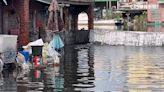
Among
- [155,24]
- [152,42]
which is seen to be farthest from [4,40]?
[155,24]

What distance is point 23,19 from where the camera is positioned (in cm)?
3023

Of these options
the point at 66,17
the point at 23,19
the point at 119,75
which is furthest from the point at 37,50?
the point at 66,17

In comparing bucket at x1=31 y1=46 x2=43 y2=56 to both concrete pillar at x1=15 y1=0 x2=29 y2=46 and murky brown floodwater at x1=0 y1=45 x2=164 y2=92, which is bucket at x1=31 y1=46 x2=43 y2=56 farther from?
concrete pillar at x1=15 y1=0 x2=29 y2=46

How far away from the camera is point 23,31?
3034cm

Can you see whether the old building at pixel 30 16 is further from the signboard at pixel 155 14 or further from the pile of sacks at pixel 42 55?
the signboard at pixel 155 14

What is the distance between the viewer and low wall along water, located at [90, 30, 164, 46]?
139ft

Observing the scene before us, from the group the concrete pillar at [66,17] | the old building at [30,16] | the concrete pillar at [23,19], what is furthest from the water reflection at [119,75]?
the concrete pillar at [66,17]

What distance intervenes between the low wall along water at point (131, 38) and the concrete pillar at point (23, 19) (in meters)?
14.5

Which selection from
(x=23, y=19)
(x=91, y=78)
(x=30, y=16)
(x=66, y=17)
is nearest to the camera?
(x=91, y=78)

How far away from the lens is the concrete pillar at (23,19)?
29.9 m

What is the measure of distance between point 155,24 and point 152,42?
52.2 m

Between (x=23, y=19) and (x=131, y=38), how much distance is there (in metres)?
15.2

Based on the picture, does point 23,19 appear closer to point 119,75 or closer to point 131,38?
point 119,75

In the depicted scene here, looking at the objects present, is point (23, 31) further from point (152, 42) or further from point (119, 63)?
point (152, 42)
